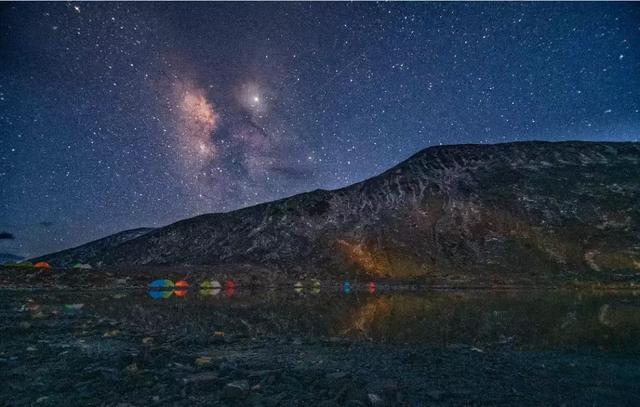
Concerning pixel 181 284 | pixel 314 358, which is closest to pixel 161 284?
pixel 181 284

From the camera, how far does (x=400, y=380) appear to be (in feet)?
24.5

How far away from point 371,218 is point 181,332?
461 ft

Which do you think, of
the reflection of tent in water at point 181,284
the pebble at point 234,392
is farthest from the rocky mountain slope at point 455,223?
the pebble at point 234,392

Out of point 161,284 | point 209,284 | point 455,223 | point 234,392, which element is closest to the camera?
point 234,392

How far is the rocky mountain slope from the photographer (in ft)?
378

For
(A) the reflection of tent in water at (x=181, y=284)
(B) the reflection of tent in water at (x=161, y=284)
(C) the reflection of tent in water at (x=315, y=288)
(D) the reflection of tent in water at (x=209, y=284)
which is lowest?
(C) the reflection of tent in water at (x=315, y=288)

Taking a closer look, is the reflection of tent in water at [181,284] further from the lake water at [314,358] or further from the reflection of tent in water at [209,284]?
the lake water at [314,358]

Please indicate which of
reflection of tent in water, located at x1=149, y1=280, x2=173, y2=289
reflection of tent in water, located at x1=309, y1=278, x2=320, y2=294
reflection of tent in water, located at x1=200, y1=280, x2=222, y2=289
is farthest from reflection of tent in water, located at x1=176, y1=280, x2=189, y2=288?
reflection of tent in water, located at x1=309, y1=278, x2=320, y2=294

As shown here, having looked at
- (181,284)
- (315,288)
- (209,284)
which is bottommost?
(315,288)

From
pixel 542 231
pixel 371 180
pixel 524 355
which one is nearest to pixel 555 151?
pixel 542 231

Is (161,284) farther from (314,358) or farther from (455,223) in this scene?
(455,223)

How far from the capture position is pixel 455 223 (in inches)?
5453

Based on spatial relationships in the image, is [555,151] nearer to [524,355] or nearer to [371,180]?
[371,180]

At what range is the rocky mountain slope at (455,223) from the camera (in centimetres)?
11525
